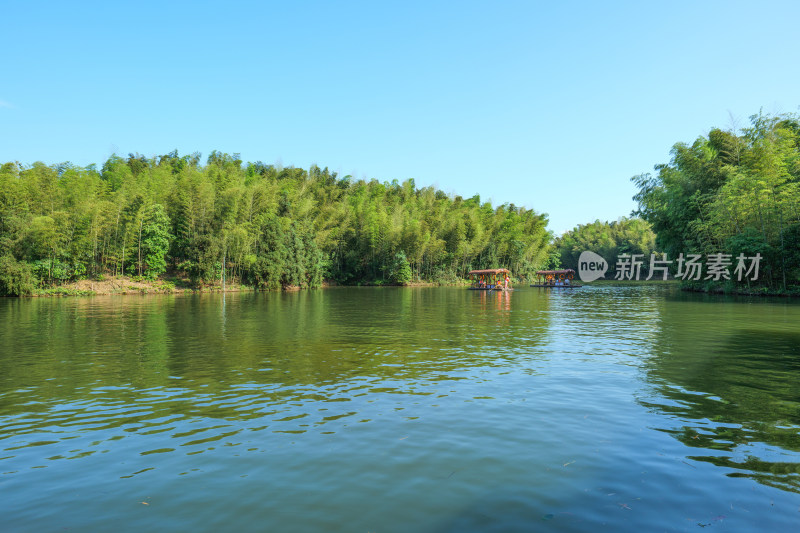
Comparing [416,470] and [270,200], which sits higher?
[270,200]

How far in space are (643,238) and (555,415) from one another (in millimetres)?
130144

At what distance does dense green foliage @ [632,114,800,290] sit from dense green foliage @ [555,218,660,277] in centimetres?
6740

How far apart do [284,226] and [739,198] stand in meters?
50.9

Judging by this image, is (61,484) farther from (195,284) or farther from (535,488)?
(195,284)

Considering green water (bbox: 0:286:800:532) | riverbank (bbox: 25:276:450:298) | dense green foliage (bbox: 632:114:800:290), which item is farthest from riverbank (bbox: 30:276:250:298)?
dense green foliage (bbox: 632:114:800:290)

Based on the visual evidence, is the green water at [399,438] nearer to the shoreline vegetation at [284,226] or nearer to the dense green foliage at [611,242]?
the shoreline vegetation at [284,226]

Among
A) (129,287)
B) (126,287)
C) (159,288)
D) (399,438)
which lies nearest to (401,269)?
(159,288)

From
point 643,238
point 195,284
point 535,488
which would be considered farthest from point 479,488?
point 643,238

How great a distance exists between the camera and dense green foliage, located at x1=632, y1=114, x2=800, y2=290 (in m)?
39.3

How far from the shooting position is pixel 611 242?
12912 centimetres

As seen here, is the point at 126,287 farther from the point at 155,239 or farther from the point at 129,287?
the point at 155,239

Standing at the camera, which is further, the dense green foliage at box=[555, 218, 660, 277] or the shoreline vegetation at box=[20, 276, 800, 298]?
the dense green foliage at box=[555, 218, 660, 277]

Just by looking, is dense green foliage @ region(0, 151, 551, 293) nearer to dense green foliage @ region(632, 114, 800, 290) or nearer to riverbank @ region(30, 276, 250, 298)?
riverbank @ region(30, 276, 250, 298)

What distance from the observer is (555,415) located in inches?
304
